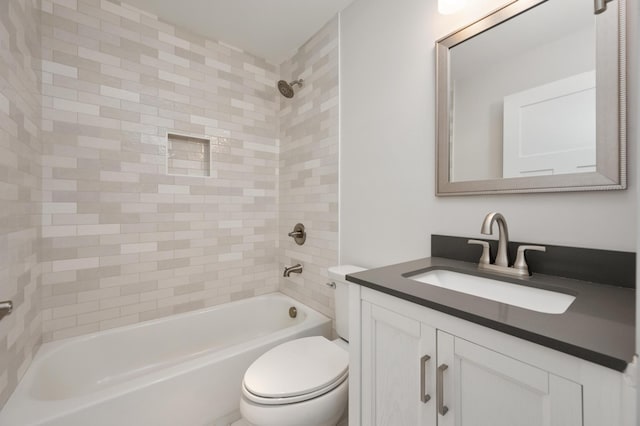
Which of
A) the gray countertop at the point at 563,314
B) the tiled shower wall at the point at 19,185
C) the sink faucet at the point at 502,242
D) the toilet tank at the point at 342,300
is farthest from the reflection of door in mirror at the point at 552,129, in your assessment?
the tiled shower wall at the point at 19,185

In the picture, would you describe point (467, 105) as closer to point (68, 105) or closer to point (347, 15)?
point (347, 15)

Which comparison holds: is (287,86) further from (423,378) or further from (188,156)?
(423,378)

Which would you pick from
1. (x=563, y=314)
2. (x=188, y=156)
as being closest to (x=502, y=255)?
(x=563, y=314)

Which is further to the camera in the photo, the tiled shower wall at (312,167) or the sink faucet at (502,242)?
the tiled shower wall at (312,167)

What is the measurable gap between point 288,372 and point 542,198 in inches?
48.6

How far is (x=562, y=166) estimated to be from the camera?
2.97ft

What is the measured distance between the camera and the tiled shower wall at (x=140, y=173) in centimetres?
155

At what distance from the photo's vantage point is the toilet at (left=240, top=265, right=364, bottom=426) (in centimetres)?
103

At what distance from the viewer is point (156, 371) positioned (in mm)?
1520

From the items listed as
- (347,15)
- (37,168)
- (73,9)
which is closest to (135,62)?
(73,9)

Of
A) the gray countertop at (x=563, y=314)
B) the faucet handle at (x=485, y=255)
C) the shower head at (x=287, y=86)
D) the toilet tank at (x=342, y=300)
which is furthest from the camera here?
the shower head at (x=287, y=86)

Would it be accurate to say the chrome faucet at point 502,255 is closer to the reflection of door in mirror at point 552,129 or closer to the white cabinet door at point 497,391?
the reflection of door in mirror at point 552,129

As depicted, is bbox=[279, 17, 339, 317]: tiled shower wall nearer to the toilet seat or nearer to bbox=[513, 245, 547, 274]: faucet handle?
the toilet seat

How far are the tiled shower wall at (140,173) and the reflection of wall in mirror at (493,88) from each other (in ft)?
5.26
